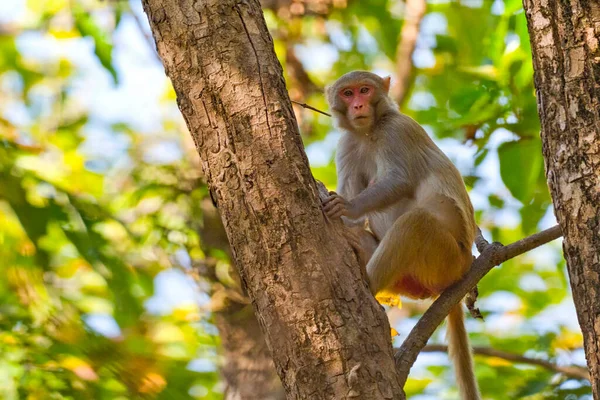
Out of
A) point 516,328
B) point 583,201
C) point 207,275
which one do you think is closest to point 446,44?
point 516,328

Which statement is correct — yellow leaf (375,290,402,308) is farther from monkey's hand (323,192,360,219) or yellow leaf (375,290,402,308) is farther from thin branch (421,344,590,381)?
monkey's hand (323,192,360,219)

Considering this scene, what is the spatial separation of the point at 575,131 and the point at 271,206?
4.35 ft

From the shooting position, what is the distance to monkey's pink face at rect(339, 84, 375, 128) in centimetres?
647

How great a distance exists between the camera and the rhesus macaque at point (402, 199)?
546 centimetres

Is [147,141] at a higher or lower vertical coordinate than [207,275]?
higher

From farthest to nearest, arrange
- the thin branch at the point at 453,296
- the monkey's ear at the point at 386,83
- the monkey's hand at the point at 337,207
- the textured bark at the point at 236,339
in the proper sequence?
the monkey's ear at the point at 386,83
the textured bark at the point at 236,339
the monkey's hand at the point at 337,207
the thin branch at the point at 453,296

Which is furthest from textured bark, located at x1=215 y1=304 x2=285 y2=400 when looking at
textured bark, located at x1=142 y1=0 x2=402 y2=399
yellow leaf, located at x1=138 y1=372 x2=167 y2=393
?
yellow leaf, located at x1=138 y1=372 x2=167 y2=393

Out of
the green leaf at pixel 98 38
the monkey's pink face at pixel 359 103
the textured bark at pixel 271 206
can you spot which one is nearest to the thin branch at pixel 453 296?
the textured bark at pixel 271 206

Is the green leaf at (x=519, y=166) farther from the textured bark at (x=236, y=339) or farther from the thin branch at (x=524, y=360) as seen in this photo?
the textured bark at (x=236, y=339)

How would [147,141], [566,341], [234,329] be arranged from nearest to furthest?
[234,329], [566,341], [147,141]

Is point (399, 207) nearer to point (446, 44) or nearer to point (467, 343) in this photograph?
point (467, 343)

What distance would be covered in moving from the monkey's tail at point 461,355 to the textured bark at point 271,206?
207 cm

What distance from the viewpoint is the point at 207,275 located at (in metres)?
6.32

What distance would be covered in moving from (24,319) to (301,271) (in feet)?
4.28
